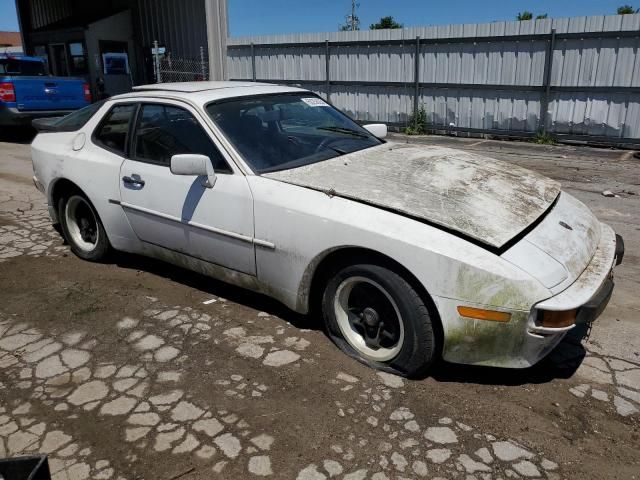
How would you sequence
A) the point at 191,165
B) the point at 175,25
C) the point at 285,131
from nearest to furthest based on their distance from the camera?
the point at 191,165 → the point at 285,131 → the point at 175,25

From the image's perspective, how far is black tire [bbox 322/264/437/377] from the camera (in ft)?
9.23

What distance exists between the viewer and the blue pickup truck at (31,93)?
1142 centimetres

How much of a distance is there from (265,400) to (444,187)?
1.58m

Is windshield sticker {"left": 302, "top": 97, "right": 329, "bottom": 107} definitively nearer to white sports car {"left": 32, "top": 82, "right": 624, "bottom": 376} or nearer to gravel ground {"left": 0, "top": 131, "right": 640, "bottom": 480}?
white sports car {"left": 32, "top": 82, "right": 624, "bottom": 376}

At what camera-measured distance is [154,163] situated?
157 inches

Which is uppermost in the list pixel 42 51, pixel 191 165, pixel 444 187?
pixel 42 51

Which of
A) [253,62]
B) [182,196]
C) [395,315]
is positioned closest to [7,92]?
[253,62]

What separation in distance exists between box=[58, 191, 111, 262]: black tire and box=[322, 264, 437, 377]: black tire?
2405mm

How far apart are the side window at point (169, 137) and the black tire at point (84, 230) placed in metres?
0.89

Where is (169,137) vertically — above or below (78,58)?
below

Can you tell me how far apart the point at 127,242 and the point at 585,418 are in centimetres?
340

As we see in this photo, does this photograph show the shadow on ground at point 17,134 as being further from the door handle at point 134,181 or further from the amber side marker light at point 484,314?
the amber side marker light at point 484,314

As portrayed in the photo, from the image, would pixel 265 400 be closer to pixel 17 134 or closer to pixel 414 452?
pixel 414 452

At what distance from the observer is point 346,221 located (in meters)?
2.95
